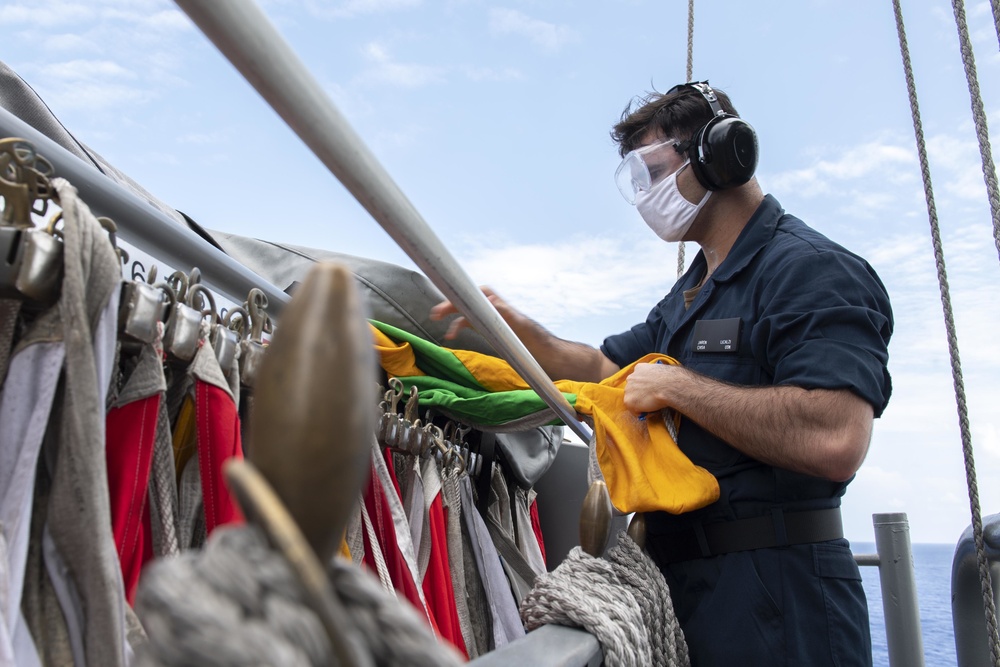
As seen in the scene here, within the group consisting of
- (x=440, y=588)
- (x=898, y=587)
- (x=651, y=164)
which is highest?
(x=651, y=164)

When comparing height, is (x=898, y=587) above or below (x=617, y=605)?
below

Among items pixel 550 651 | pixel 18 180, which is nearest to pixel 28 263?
pixel 18 180

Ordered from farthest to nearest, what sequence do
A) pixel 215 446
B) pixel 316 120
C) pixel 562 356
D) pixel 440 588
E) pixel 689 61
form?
pixel 689 61 → pixel 562 356 → pixel 440 588 → pixel 215 446 → pixel 316 120

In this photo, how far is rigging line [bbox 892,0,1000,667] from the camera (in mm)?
1259

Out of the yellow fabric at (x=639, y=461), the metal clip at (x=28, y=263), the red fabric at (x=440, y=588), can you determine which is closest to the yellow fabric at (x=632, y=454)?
the yellow fabric at (x=639, y=461)

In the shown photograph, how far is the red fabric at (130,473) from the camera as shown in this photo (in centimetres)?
53

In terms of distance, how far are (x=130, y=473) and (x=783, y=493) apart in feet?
3.26

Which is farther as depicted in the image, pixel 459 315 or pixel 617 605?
pixel 459 315

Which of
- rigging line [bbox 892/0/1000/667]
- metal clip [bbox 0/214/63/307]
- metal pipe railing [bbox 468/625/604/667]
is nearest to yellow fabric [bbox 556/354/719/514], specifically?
metal pipe railing [bbox 468/625/604/667]

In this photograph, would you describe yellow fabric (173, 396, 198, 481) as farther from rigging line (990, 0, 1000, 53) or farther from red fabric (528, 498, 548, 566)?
rigging line (990, 0, 1000, 53)

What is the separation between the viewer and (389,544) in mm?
954

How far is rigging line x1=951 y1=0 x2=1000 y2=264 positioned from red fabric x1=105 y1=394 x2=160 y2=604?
1.28 metres

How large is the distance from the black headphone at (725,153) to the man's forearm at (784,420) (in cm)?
55

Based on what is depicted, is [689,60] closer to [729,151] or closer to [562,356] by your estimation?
[729,151]
